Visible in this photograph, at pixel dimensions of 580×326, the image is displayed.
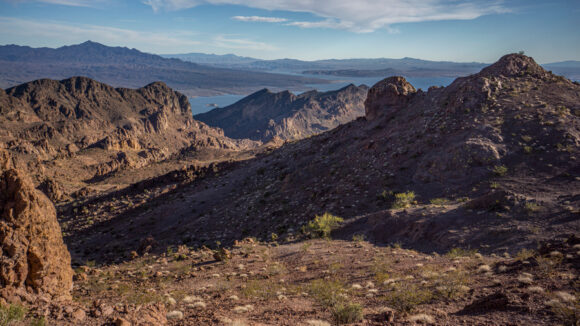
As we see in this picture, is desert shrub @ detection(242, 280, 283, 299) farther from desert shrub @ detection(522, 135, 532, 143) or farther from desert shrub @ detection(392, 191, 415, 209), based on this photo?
desert shrub @ detection(522, 135, 532, 143)

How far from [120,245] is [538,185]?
21.3m

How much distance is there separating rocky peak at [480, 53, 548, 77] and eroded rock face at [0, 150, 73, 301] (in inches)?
915

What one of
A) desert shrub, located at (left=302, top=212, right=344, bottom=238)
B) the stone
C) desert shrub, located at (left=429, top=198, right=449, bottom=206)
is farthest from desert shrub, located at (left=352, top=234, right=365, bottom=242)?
the stone

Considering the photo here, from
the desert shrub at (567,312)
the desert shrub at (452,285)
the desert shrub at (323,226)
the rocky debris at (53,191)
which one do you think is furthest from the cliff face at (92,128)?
the desert shrub at (567,312)

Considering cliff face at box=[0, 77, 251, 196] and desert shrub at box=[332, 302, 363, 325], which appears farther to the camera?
cliff face at box=[0, 77, 251, 196]

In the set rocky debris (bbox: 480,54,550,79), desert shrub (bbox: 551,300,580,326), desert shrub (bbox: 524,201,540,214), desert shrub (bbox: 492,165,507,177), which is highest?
rocky debris (bbox: 480,54,550,79)

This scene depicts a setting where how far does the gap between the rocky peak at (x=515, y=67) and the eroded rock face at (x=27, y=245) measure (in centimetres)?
2323

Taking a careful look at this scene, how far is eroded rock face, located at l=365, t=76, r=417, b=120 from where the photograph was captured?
22.6m

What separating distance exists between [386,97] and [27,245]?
21.3 meters

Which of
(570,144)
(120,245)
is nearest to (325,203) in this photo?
(570,144)

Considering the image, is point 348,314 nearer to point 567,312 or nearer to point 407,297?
point 407,297

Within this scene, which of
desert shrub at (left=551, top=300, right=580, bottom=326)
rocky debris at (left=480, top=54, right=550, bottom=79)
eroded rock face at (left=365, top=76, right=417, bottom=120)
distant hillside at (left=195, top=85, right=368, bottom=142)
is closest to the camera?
desert shrub at (left=551, top=300, right=580, bottom=326)

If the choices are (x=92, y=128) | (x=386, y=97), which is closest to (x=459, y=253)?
(x=386, y=97)

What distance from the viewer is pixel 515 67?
20234 mm
